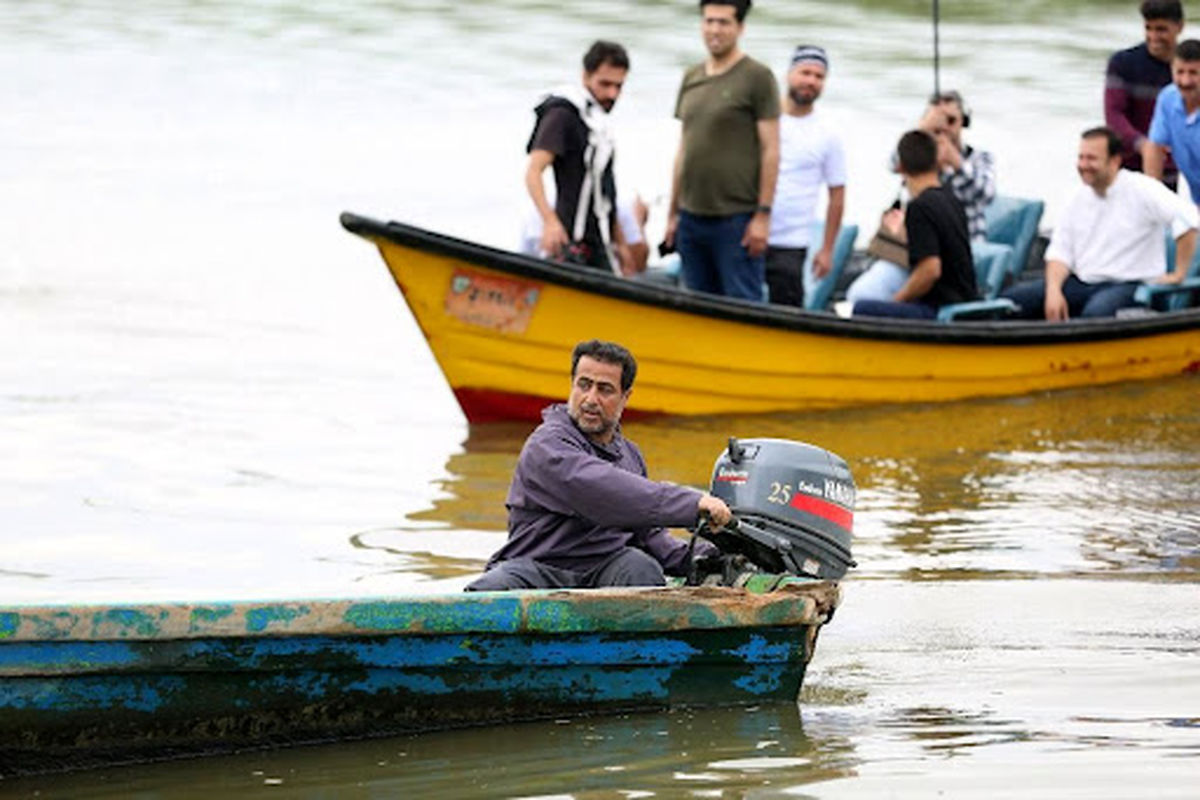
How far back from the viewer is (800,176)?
13.1 m

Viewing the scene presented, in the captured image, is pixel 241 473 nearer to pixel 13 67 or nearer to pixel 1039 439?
pixel 1039 439

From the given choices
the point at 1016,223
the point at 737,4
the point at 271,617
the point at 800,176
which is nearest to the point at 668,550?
the point at 271,617

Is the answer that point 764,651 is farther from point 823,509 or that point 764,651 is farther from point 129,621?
point 129,621

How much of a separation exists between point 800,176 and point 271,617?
269 inches

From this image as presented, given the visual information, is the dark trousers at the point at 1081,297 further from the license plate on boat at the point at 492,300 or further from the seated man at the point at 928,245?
the license plate on boat at the point at 492,300

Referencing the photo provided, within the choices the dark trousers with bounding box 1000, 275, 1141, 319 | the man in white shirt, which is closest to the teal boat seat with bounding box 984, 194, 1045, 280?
the dark trousers with bounding box 1000, 275, 1141, 319

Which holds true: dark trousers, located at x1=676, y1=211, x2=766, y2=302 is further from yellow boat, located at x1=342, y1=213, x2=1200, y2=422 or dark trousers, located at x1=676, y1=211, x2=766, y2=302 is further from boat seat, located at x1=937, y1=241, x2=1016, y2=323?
boat seat, located at x1=937, y1=241, x2=1016, y2=323

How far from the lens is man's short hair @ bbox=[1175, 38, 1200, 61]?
13.6m

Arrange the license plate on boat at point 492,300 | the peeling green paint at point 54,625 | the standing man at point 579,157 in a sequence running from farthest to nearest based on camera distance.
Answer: the license plate on boat at point 492,300 → the standing man at point 579,157 → the peeling green paint at point 54,625

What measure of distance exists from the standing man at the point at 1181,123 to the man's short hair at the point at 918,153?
1.79m

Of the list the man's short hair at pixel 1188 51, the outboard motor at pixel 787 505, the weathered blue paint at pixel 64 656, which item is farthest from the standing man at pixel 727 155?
the weathered blue paint at pixel 64 656

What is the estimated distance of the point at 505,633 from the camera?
7082 mm

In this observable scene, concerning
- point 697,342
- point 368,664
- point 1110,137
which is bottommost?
point 368,664

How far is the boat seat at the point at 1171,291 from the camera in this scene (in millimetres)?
13828
